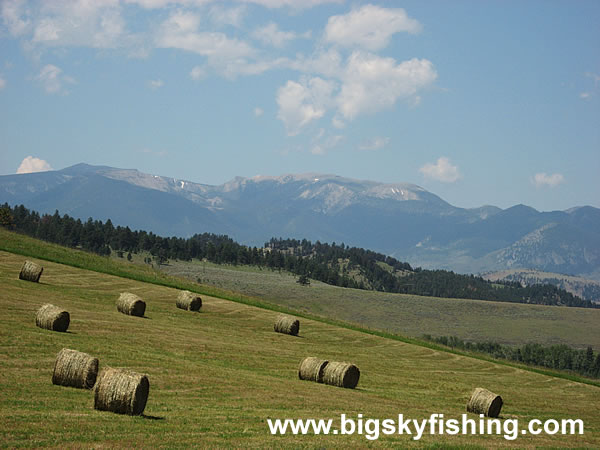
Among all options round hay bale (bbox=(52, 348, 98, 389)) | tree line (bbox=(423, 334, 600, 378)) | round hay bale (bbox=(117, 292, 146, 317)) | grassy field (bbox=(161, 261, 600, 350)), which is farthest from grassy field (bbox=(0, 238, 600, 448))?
grassy field (bbox=(161, 261, 600, 350))

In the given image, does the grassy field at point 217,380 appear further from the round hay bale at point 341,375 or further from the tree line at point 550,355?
the tree line at point 550,355

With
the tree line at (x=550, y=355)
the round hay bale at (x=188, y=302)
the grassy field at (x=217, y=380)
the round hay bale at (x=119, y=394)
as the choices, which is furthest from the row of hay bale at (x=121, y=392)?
the tree line at (x=550, y=355)

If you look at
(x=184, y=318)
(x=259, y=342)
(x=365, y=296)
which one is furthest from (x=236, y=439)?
(x=365, y=296)

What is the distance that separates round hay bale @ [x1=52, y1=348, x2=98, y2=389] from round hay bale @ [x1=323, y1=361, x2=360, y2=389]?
449 inches

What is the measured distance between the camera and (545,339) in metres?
107

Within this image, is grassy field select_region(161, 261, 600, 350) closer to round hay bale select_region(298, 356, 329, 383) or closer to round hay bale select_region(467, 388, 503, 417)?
round hay bale select_region(298, 356, 329, 383)

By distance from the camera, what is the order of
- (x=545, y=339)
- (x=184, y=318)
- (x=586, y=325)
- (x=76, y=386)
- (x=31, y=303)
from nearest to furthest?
1. (x=76, y=386)
2. (x=31, y=303)
3. (x=184, y=318)
4. (x=545, y=339)
5. (x=586, y=325)

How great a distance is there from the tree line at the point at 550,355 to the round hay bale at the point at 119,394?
75396 mm

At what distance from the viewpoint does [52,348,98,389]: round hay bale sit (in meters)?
20.8

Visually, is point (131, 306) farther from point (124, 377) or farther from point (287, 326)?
point (124, 377)

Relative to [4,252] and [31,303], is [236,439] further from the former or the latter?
[4,252]

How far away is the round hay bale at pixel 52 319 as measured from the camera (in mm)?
30281

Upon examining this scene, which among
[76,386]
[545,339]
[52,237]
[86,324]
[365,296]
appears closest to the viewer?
[76,386]

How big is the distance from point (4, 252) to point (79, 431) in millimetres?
46263
